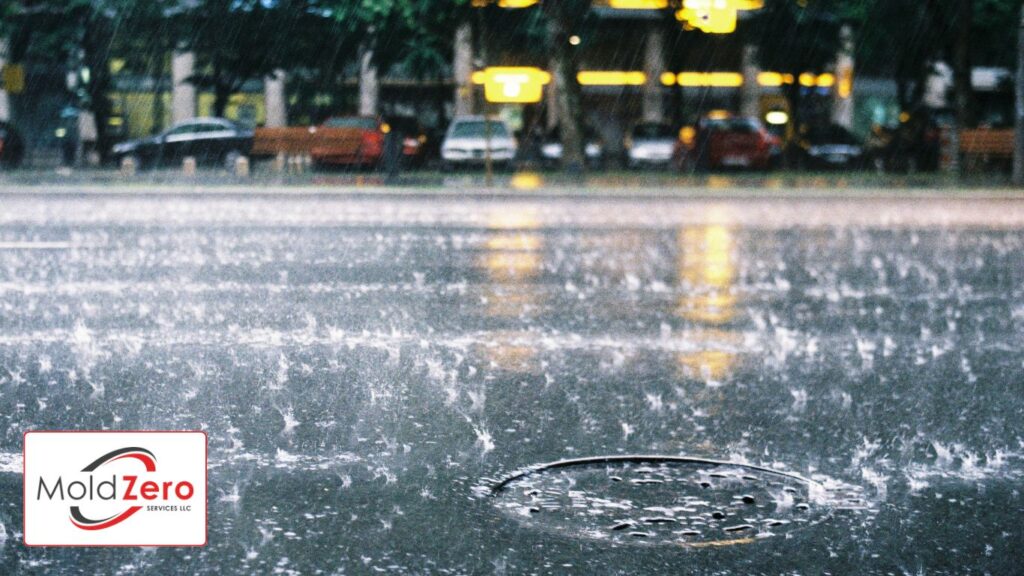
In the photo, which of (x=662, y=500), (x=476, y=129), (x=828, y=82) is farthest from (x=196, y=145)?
(x=662, y=500)

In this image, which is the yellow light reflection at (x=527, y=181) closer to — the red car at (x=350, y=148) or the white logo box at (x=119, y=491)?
the red car at (x=350, y=148)

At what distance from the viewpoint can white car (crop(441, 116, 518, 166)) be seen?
33938mm

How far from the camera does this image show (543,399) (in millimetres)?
6395

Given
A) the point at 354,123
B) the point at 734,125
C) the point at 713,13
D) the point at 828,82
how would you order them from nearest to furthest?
the point at 713,13, the point at 354,123, the point at 734,125, the point at 828,82

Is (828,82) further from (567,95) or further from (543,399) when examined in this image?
(543,399)

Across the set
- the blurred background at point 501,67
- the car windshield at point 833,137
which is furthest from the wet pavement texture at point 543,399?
the car windshield at point 833,137

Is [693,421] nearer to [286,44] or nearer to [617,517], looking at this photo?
[617,517]

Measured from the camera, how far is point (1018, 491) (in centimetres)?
489

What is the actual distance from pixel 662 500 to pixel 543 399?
65.9 inches

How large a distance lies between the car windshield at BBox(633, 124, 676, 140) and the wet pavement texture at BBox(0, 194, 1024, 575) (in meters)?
23.6

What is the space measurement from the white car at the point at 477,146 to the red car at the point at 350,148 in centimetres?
193

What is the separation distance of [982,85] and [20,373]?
46.3 metres

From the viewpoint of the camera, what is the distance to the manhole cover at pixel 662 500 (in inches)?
174

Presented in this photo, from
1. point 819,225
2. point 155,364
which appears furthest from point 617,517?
point 819,225
